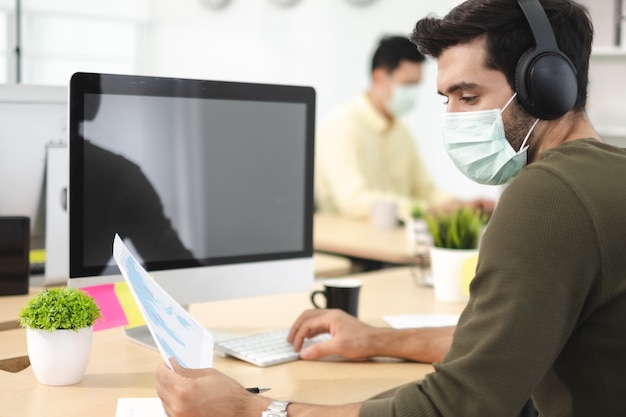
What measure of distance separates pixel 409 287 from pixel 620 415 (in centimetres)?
114

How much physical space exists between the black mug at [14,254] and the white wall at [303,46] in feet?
11.8

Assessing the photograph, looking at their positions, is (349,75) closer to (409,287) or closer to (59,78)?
(59,78)

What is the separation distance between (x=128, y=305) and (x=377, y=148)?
330 centimetres

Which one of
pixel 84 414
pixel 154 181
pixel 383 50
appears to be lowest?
pixel 84 414

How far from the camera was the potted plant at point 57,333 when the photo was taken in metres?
1.26

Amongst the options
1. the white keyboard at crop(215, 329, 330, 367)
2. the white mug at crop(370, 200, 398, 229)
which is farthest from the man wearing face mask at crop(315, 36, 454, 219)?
the white keyboard at crop(215, 329, 330, 367)

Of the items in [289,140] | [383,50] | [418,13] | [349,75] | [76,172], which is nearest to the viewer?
[76,172]

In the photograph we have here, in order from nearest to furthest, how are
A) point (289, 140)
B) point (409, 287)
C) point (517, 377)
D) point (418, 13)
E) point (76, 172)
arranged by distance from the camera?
point (517, 377) → point (76, 172) → point (289, 140) → point (409, 287) → point (418, 13)

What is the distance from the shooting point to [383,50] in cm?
431

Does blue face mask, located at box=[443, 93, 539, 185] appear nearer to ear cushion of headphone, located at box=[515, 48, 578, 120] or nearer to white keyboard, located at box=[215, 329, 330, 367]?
ear cushion of headphone, located at box=[515, 48, 578, 120]

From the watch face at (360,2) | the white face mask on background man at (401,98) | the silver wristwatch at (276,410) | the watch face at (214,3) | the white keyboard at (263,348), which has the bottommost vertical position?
the white keyboard at (263,348)

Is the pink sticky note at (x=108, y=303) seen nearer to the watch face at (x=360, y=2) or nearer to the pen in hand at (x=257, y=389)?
the pen in hand at (x=257, y=389)

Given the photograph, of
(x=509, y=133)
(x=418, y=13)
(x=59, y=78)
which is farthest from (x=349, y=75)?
(x=509, y=133)

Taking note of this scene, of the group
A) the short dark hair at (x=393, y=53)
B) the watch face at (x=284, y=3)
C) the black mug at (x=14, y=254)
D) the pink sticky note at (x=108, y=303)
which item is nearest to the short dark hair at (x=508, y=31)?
the pink sticky note at (x=108, y=303)
